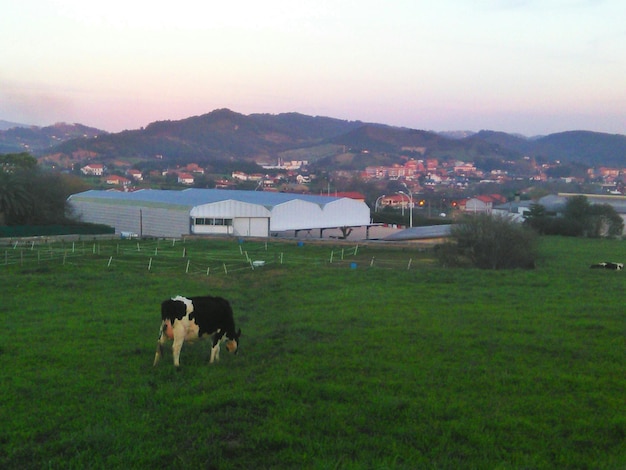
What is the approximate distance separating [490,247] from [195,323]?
79.5ft

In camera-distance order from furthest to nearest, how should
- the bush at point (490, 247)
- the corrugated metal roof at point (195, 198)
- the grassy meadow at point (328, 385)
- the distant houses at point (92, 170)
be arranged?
the distant houses at point (92, 170)
the corrugated metal roof at point (195, 198)
the bush at point (490, 247)
the grassy meadow at point (328, 385)

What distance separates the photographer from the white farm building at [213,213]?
56.6 meters

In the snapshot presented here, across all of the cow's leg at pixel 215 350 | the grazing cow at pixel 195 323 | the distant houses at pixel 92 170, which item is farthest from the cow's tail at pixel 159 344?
the distant houses at pixel 92 170

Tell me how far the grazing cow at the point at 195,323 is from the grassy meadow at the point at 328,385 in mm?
292

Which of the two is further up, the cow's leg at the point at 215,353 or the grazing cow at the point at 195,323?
the grazing cow at the point at 195,323

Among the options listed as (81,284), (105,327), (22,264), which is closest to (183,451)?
(105,327)

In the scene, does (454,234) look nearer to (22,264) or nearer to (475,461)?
(22,264)

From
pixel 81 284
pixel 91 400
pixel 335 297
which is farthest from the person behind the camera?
pixel 81 284

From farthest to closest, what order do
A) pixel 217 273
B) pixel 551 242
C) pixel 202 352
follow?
pixel 551 242, pixel 217 273, pixel 202 352

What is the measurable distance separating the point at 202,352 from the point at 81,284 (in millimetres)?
12333

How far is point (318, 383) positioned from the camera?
8.55 m

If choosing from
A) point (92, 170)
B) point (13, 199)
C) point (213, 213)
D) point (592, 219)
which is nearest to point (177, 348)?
point (213, 213)

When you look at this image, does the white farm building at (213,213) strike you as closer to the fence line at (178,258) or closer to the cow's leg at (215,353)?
the fence line at (178,258)

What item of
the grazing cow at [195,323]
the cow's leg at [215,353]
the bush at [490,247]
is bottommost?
the bush at [490,247]
